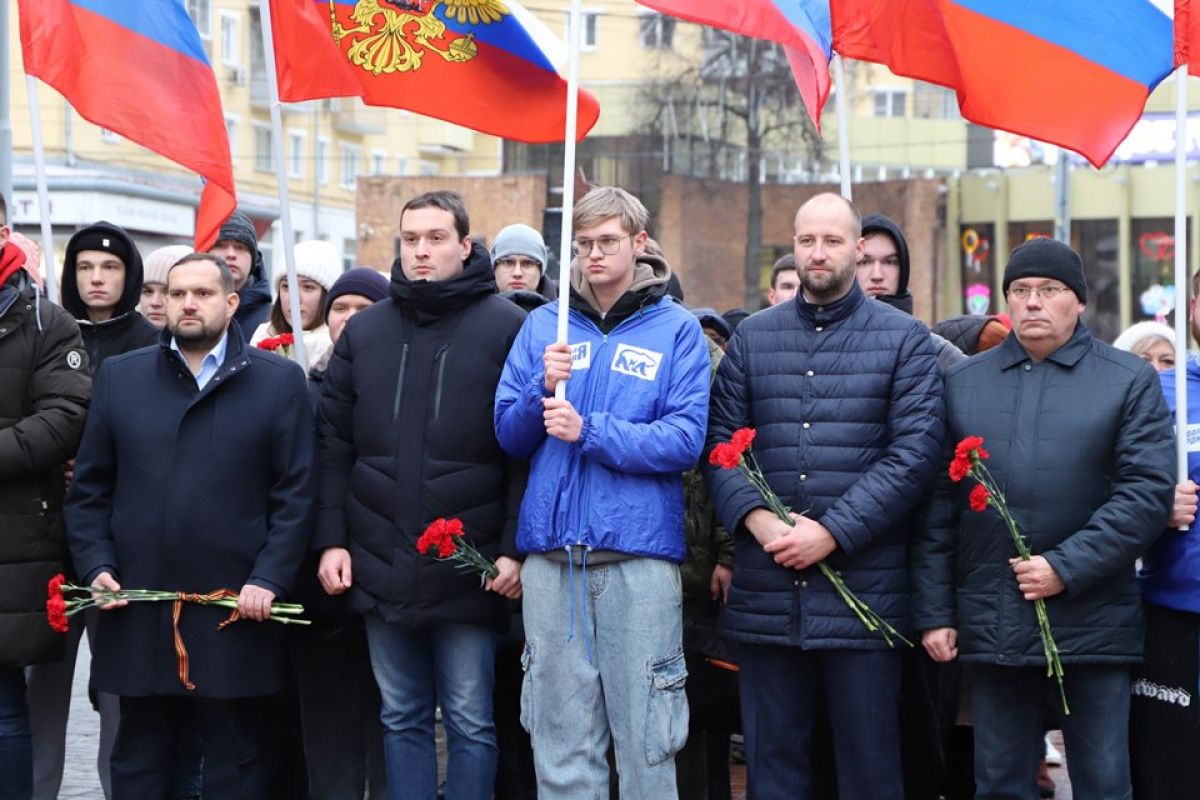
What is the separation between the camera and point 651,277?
6.28 m

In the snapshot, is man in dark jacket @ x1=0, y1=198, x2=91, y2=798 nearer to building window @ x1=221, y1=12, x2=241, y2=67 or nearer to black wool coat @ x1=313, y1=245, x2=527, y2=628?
black wool coat @ x1=313, y1=245, x2=527, y2=628

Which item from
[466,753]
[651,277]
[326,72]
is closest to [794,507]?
[651,277]

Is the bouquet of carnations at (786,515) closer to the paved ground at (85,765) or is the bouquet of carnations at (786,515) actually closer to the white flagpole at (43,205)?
the paved ground at (85,765)

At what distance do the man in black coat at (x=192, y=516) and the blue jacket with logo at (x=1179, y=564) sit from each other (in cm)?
296

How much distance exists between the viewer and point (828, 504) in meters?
5.96

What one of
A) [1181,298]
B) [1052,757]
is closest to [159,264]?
[1181,298]

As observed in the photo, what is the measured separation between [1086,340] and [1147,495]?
0.60 m

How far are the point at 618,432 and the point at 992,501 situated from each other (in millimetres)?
1246

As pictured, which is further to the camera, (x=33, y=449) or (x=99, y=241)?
(x=99, y=241)

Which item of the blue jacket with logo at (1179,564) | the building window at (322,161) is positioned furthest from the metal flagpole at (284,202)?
the building window at (322,161)

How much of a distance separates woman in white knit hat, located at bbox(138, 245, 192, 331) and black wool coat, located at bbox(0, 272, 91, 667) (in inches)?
48.3

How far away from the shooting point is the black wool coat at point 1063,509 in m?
5.73

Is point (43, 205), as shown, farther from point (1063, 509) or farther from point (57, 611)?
point (1063, 509)

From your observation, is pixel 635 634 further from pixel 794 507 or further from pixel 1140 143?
pixel 1140 143
